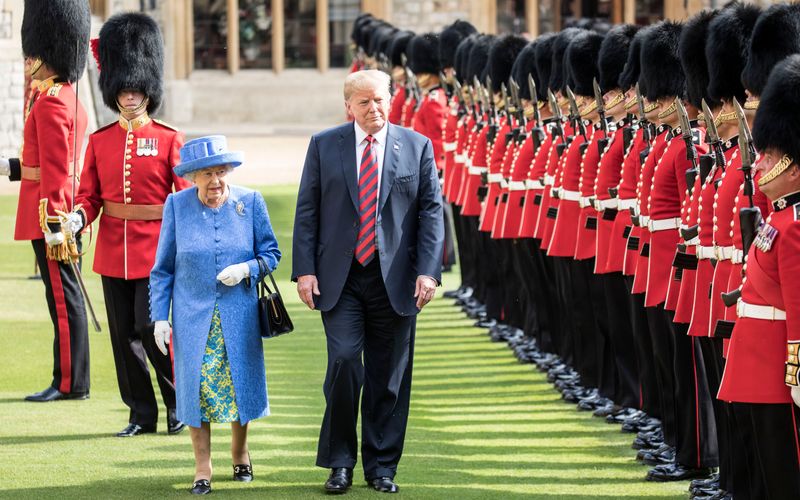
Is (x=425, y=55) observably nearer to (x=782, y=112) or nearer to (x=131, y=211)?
(x=131, y=211)

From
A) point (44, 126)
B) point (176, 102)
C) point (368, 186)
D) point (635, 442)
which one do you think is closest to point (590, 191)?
point (635, 442)

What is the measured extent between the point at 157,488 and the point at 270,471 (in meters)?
0.44

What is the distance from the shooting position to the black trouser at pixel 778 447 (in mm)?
4527

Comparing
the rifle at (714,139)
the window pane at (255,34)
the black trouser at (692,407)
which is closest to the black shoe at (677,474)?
the black trouser at (692,407)

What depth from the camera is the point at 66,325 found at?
7.41m

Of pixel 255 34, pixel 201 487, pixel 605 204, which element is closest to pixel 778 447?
pixel 201 487

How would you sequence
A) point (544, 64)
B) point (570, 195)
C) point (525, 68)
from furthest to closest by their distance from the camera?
point (525, 68) → point (544, 64) → point (570, 195)

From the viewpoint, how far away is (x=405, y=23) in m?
27.2

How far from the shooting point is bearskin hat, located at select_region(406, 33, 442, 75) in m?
12.7

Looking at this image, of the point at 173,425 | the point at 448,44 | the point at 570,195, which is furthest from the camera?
the point at 448,44

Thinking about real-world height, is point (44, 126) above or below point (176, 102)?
above

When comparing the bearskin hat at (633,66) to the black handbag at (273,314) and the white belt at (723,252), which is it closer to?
the white belt at (723,252)

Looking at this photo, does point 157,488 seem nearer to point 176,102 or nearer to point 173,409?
point 173,409

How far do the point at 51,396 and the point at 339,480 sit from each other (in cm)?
218
